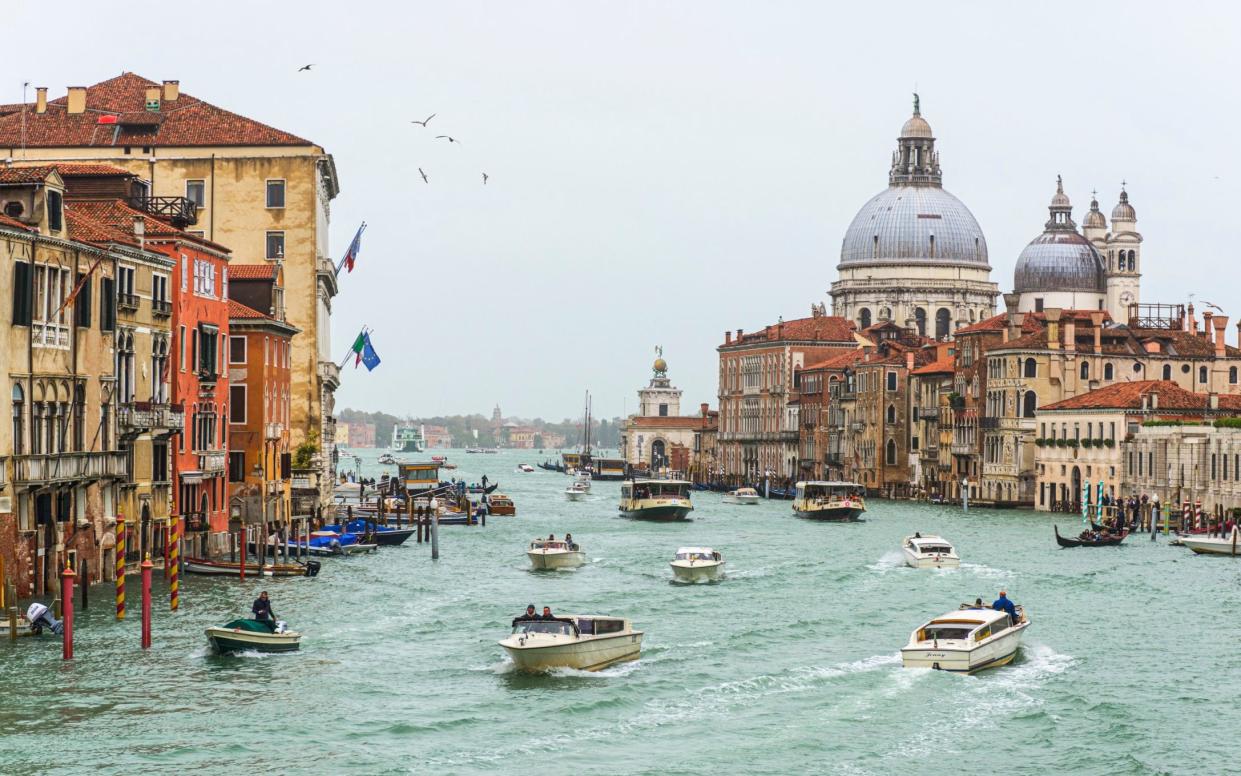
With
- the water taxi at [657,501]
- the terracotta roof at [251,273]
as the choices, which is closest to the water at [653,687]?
the terracotta roof at [251,273]

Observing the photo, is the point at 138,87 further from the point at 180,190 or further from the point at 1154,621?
the point at 1154,621

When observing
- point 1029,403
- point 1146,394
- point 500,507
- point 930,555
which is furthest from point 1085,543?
point 1029,403

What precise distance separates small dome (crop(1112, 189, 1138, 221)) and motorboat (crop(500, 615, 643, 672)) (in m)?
116

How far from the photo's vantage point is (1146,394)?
91125 mm

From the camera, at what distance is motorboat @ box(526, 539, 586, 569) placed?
57.3 metres

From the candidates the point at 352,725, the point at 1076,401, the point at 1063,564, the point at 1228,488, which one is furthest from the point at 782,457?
the point at 352,725

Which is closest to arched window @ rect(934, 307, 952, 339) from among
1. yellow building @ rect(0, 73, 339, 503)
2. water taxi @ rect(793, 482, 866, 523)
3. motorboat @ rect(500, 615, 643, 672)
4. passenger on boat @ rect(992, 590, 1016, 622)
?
water taxi @ rect(793, 482, 866, 523)

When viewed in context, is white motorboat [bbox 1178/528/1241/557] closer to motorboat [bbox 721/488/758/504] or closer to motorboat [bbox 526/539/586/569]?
motorboat [bbox 526/539/586/569]

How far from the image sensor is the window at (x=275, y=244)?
7012cm

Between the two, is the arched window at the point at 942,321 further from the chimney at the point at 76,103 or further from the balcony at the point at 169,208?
the balcony at the point at 169,208

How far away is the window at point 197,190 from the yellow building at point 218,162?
30 millimetres

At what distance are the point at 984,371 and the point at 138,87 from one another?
5114cm

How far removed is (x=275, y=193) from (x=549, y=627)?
36.9 meters

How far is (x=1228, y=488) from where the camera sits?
2931 inches
